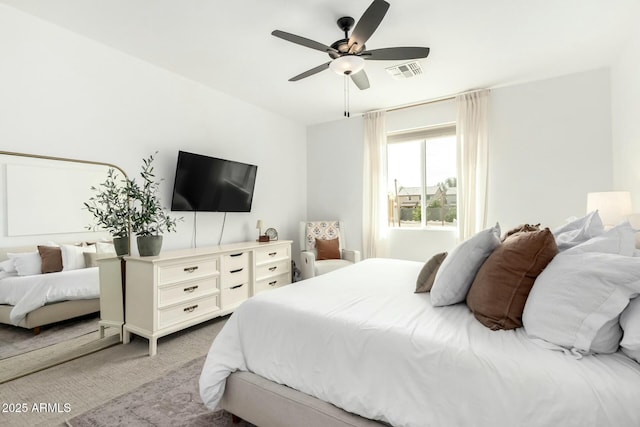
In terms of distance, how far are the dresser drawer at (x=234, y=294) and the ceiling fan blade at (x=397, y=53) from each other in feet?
8.45

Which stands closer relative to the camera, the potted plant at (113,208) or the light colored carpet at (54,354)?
the light colored carpet at (54,354)

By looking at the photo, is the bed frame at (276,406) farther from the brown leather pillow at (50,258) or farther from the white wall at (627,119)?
the white wall at (627,119)

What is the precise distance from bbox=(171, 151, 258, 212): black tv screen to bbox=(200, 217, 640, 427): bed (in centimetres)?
205

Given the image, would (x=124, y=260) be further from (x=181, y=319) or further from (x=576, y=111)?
(x=576, y=111)

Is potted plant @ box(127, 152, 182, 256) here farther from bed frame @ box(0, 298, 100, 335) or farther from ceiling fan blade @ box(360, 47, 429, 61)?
ceiling fan blade @ box(360, 47, 429, 61)

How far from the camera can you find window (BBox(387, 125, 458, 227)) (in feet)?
13.7

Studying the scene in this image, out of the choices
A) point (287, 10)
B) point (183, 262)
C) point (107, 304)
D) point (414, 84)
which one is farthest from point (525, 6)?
point (107, 304)

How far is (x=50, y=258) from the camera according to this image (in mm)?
2348

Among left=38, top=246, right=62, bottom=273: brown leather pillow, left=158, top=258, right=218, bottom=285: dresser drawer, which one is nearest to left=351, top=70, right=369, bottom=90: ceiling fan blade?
left=158, top=258, right=218, bottom=285: dresser drawer

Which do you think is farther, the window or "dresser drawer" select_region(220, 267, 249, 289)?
the window

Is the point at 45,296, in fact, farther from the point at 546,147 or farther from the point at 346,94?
the point at 546,147

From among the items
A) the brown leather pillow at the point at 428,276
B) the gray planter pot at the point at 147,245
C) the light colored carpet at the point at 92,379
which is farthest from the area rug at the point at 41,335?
the brown leather pillow at the point at 428,276

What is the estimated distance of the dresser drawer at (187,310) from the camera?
103 inches

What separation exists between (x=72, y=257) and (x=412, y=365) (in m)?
2.73
